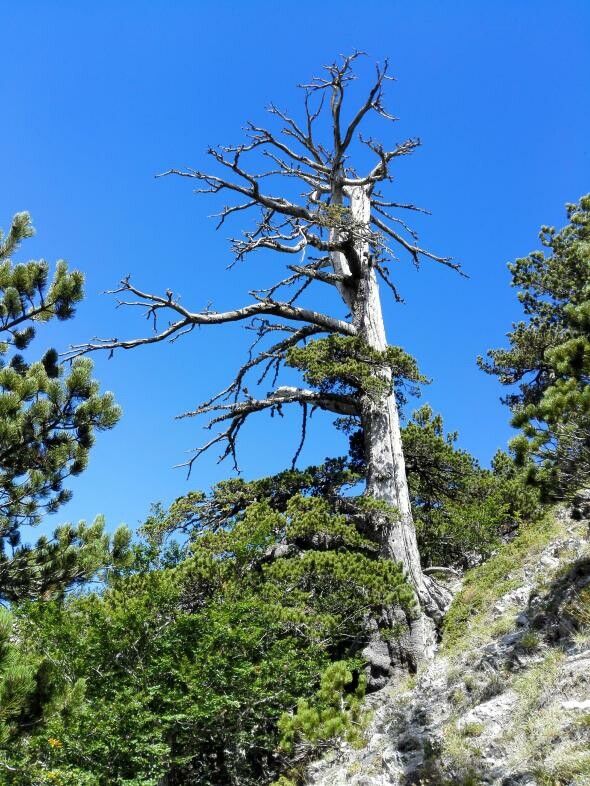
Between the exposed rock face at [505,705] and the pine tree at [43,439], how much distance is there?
4.19 metres

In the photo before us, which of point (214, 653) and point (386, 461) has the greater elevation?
point (386, 461)

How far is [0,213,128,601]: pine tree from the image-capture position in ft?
24.3

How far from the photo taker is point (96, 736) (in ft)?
24.9

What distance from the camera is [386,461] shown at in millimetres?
12773

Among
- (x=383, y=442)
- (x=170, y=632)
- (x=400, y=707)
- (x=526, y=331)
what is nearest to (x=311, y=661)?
(x=400, y=707)

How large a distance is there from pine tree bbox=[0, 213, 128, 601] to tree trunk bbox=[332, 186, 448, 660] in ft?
19.2

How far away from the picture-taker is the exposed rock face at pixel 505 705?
5.57 m

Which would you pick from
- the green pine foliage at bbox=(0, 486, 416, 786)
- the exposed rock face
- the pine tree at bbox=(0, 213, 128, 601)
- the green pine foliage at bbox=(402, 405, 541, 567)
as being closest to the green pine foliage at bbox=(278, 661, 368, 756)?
the green pine foliage at bbox=(0, 486, 416, 786)

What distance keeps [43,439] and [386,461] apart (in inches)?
286

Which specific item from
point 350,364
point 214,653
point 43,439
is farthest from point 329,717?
point 350,364

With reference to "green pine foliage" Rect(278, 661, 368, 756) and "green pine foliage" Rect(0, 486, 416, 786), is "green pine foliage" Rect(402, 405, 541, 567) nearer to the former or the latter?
"green pine foliage" Rect(0, 486, 416, 786)

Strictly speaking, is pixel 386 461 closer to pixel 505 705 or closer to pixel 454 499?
pixel 454 499

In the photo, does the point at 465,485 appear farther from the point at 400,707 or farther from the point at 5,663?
the point at 5,663

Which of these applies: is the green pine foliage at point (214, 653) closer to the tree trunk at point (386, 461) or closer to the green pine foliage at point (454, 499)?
the tree trunk at point (386, 461)
